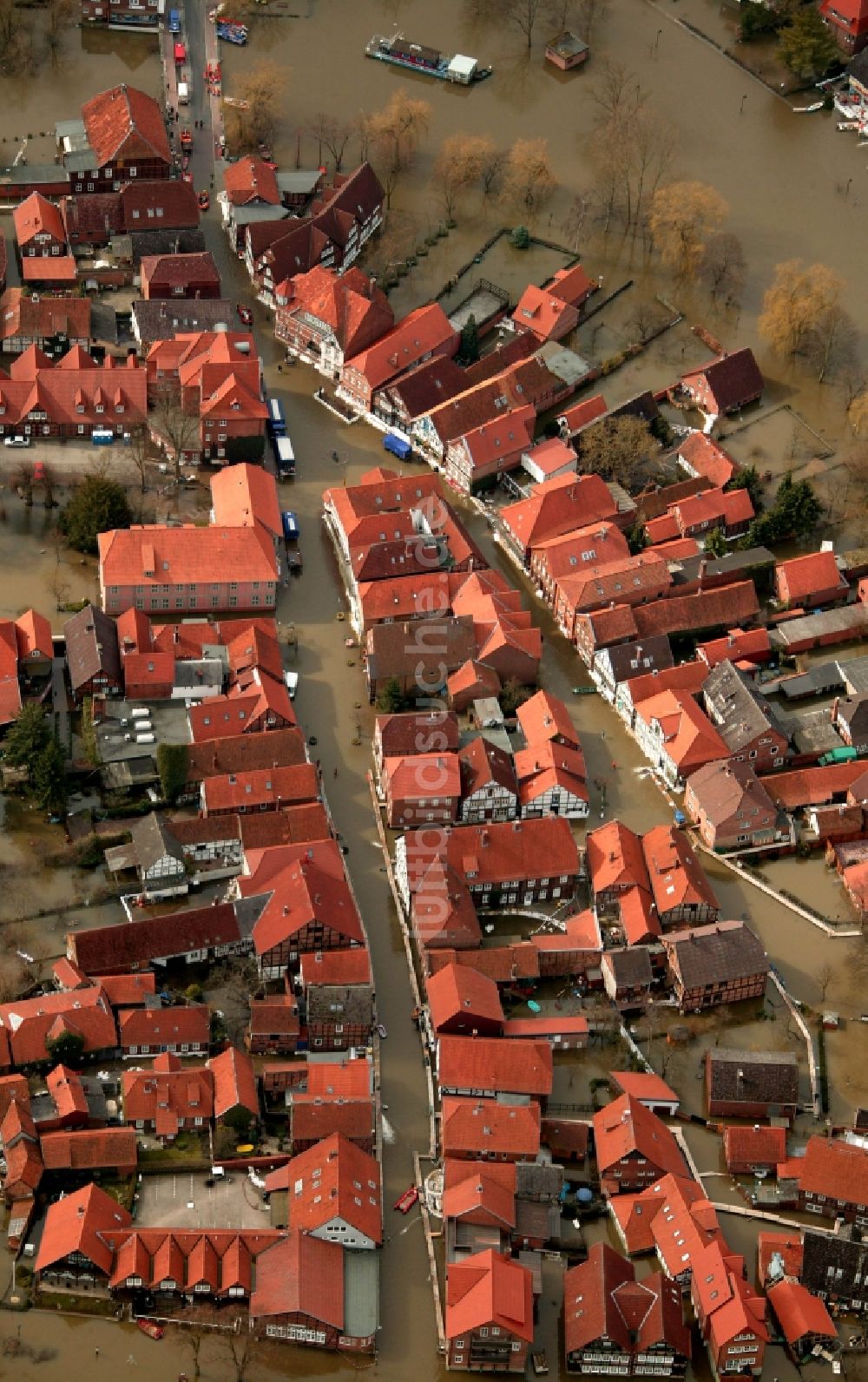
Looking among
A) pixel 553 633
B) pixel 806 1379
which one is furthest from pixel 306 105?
pixel 806 1379

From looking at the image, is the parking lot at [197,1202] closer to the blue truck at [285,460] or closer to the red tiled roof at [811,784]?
the red tiled roof at [811,784]

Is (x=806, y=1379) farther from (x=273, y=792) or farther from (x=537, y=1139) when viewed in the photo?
(x=273, y=792)

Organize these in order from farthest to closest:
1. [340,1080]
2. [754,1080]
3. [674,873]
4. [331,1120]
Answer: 1. [674,873]
2. [754,1080]
3. [340,1080]
4. [331,1120]

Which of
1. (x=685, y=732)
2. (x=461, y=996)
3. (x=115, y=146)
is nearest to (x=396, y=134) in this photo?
(x=115, y=146)

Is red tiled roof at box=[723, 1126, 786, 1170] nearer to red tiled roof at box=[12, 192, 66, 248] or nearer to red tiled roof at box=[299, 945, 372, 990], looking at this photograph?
red tiled roof at box=[299, 945, 372, 990]

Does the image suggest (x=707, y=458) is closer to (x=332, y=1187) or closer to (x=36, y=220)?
(x=36, y=220)
